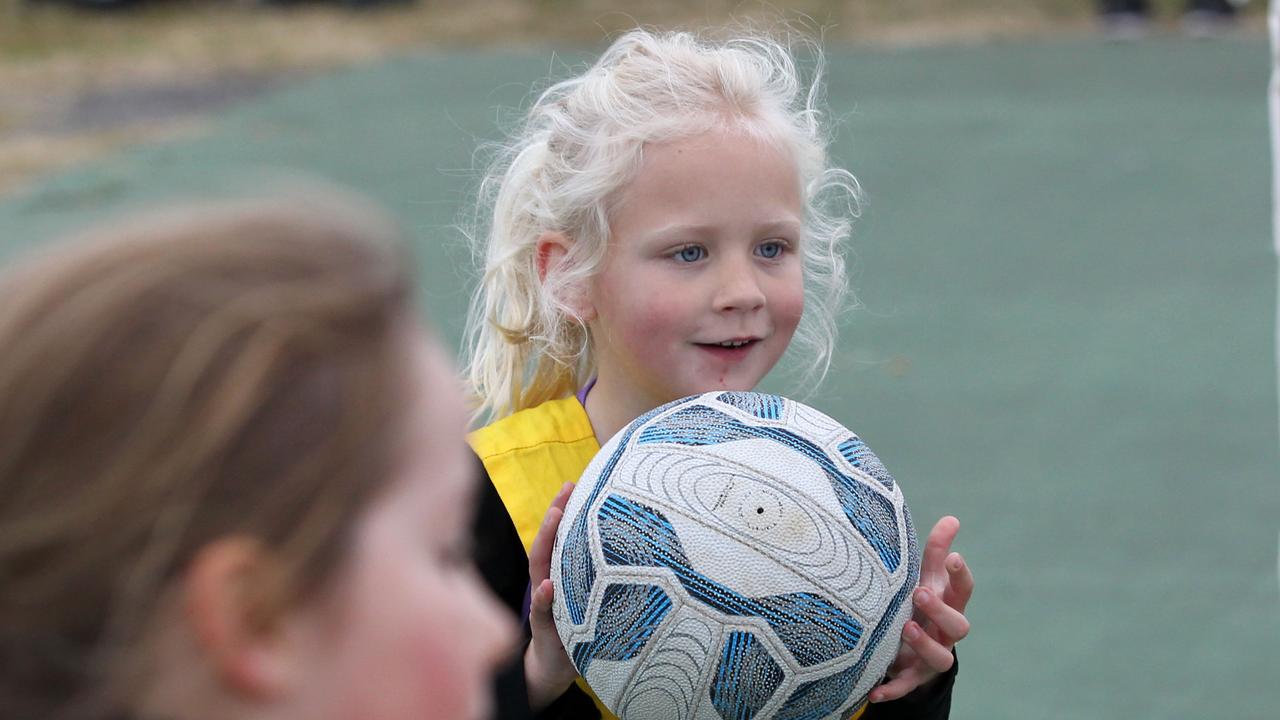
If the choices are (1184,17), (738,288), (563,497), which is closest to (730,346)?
(738,288)

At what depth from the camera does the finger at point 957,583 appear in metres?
2.03

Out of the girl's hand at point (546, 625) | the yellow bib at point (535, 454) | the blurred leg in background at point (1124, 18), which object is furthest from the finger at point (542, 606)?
the blurred leg in background at point (1124, 18)

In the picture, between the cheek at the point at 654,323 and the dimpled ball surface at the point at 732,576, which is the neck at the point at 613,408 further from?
the dimpled ball surface at the point at 732,576

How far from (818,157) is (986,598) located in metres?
2.12

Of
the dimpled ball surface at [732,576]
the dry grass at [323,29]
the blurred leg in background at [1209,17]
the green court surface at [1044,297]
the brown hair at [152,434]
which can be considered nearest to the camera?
the brown hair at [152,434]

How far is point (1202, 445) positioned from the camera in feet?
16.6

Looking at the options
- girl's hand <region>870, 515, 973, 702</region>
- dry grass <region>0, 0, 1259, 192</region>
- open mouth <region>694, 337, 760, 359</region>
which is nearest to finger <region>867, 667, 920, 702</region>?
girl's hand <region>870, 515, 973, 702</region>

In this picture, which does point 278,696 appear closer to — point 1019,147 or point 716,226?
point 716,226

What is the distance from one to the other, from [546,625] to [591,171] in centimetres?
61

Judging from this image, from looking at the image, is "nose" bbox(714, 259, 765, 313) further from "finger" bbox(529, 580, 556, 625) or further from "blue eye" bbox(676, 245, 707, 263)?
"finger" bbox(529, 580, 556, 625)

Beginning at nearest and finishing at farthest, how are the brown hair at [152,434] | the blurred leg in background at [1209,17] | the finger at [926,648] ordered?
the brown hair at [152,434] < the finger at [926,648] < the blurred leg in background at [1209,17]

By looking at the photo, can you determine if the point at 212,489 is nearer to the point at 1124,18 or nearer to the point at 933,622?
the point at 933,622

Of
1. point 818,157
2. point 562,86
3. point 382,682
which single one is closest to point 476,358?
point 562,86

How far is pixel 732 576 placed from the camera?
183cm
